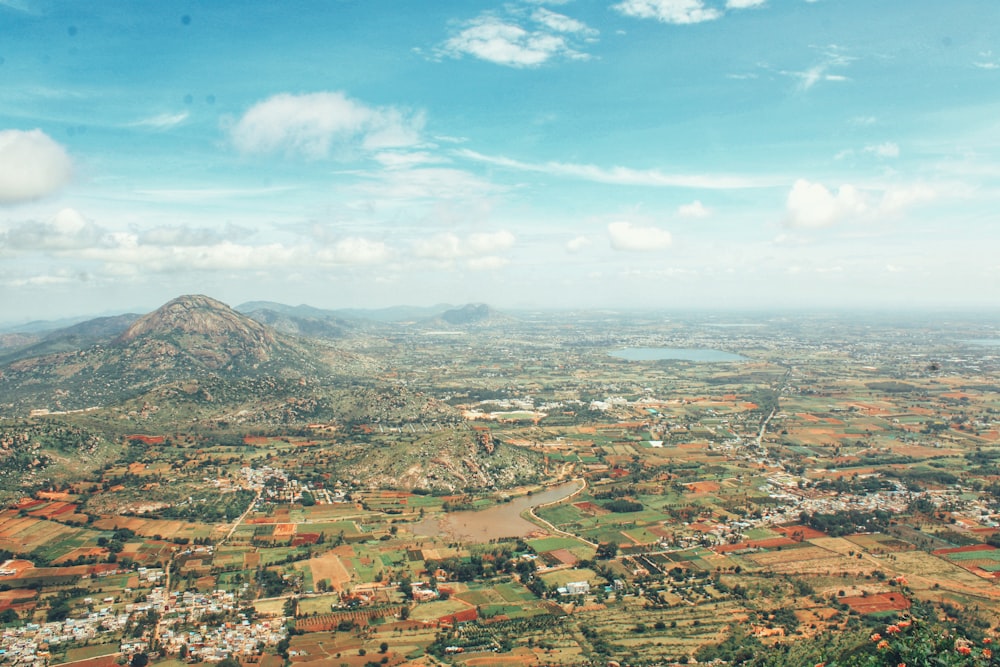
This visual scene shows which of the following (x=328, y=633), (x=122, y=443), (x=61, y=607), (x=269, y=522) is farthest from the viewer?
(x=122, y=443)

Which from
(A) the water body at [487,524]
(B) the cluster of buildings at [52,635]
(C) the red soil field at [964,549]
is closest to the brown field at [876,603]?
(C) the red soil field at [964,549]

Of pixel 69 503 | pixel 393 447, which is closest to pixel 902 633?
pixel 393 447

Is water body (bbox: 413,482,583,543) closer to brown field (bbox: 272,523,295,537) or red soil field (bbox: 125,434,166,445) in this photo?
brown field (bbox: 272,523,295,537)

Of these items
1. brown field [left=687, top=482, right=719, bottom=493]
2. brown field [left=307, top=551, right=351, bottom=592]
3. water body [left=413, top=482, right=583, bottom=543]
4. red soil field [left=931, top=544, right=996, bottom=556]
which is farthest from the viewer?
brown field [left=687, top=482, right=719, bottom=493]

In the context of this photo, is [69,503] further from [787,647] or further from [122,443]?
[787,647]

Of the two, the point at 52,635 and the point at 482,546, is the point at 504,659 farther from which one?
the point at 52,635

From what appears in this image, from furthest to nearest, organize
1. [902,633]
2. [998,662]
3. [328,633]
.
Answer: [328,633] < [902,633] < [998,662]

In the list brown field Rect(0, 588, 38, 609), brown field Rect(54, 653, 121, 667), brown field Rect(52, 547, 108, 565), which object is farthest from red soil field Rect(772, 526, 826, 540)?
brown field Rect(0, 588, 38, 609)

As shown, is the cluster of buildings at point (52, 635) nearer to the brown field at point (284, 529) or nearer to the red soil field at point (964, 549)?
the brown field at point (284, 529)

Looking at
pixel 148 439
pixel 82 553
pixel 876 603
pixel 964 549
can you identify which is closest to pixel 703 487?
pixel 964 549
